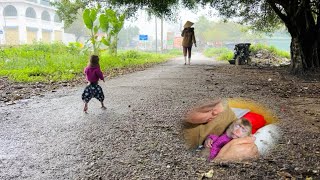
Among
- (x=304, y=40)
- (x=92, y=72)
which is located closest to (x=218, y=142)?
(x=92, y=72)

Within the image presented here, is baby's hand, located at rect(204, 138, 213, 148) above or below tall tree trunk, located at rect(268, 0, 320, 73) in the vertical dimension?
below

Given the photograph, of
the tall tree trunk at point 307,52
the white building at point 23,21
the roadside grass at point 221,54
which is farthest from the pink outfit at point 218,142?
the white building at point 23,21

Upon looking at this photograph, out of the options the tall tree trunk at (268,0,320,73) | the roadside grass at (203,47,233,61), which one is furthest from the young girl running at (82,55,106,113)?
the roadside grass at (203,47,233,61)

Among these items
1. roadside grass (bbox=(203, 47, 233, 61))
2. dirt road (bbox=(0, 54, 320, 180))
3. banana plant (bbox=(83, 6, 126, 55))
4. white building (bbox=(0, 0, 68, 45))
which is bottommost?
dirt road (bbox=(0, 54, 320, 180))

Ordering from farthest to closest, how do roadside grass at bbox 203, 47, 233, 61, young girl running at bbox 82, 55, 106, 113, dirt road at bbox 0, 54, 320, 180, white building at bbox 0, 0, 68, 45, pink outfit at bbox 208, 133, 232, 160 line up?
1. white building at bbox 0, 0, 68, 45
2. roadside grass at bbox 203, 47, 233, 61
3. young girl running at bbox 82, 55, 106, 113
4. dirt road at bbox 0, 54, 320, 180
5. pink outfit at bbox 208, 133, 232, 160

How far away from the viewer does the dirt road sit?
9.19 feet

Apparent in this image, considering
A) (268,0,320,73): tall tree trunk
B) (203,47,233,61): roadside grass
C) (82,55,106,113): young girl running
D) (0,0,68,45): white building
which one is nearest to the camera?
(82,55,106,113): young girl running

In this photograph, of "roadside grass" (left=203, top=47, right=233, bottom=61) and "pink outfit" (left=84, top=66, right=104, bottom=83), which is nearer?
"pink outfit" (left=84, top=66, right=104, bottom=83)

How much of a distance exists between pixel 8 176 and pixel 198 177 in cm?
169

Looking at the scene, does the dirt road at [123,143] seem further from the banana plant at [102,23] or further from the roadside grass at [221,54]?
the roadside grass at [221,54]

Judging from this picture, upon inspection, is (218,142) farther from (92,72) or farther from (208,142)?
(92,72)

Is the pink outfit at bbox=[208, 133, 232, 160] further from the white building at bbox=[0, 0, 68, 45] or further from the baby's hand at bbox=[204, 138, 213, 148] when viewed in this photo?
the white building at bbox=[0, 0, 68, 45]

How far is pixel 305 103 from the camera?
19.9 ft

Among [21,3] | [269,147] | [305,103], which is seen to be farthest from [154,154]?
[21,3]
